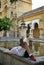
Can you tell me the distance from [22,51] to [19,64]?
373 mm

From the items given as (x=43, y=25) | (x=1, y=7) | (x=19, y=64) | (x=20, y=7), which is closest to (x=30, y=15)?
(x=43, y=25)

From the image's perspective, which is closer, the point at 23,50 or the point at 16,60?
the point at 23,50

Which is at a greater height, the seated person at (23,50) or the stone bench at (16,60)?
the seated person at (23,50)

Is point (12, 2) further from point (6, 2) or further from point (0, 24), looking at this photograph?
point (0, 24)

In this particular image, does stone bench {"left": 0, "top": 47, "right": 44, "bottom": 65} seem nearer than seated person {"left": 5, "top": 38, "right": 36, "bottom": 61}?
Yes

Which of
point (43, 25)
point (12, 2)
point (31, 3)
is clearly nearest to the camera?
point (43, 25)

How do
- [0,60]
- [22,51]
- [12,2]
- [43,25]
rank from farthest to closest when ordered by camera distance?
[12,2]
[43,25]
[0,60]
[22,51]

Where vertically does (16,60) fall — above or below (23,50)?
below

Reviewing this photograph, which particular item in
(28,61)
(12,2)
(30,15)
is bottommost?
(28,61)

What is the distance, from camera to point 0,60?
772cm

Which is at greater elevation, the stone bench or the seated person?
the seated person

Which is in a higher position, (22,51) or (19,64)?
(22,51)

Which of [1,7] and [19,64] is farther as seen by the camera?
[1,7]

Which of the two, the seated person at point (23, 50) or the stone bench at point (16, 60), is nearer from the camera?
the stone bench at point (16, 60)
